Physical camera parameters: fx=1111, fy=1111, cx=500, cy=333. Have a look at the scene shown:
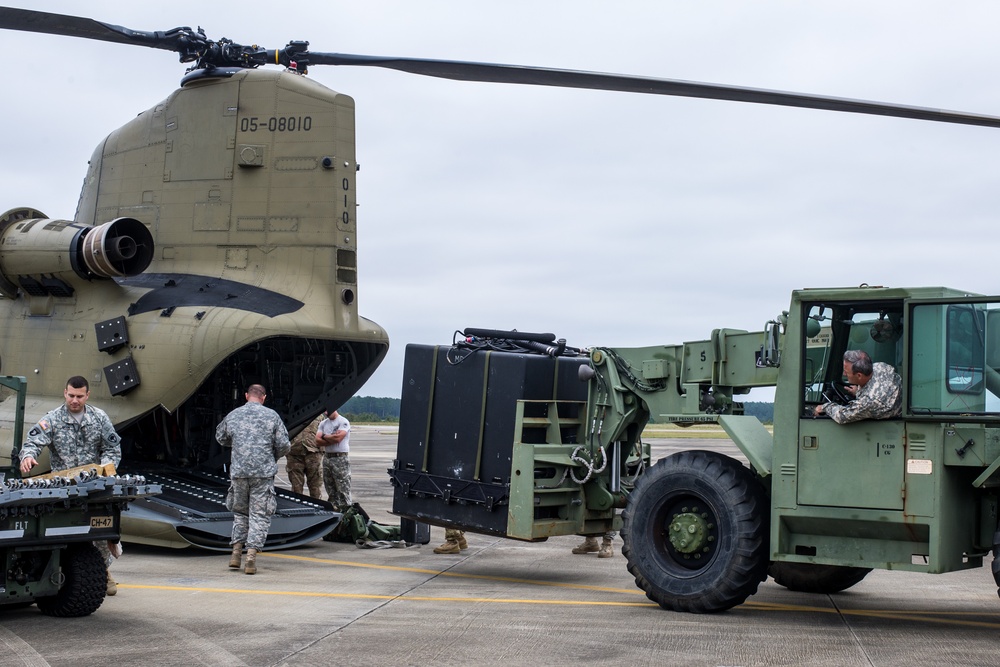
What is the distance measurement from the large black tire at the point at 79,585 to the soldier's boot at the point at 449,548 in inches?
173

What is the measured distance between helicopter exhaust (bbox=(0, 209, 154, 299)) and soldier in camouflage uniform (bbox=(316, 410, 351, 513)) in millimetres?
2886

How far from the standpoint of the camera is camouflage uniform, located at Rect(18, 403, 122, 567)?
8259 millimetres

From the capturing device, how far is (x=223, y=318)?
468 inches

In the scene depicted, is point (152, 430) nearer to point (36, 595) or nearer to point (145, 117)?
point (145, 117)

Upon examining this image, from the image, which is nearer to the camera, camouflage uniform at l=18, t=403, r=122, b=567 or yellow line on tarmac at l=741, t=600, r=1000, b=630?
yellow line on tarmac at l=741, t=600, r=1000, b=630

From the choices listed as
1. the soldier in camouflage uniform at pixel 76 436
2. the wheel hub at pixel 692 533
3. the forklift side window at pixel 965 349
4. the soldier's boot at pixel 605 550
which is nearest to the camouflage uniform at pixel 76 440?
the soldier in camouflage uniform at pixel 76 436

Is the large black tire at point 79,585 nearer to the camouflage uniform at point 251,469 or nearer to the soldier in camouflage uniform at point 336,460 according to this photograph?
the camouflage uniform at point 251,469

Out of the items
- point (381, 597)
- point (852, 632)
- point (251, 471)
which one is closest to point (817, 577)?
point (852, 632)

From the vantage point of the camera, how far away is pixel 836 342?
27.2 feet

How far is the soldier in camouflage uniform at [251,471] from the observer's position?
10359 mm

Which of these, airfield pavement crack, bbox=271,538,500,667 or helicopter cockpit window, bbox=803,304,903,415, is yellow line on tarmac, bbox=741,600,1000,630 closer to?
helicopter cockpit window, bbox=803,304,903,415

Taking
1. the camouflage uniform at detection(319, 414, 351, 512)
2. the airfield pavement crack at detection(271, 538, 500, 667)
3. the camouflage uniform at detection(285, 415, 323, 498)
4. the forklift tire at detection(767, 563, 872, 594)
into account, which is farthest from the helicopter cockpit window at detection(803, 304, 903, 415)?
the camouflage uniform at detection(285, 415, 323, 498)

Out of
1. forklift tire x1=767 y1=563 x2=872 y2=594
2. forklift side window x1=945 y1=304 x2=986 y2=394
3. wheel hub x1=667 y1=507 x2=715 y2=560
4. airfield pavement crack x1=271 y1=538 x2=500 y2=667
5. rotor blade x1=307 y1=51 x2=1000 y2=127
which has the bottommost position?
airfield pavement crack x1=271 y1=538 x2=500 y2=667

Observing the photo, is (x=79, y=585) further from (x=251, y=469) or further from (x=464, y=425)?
(x=464, y=425)
